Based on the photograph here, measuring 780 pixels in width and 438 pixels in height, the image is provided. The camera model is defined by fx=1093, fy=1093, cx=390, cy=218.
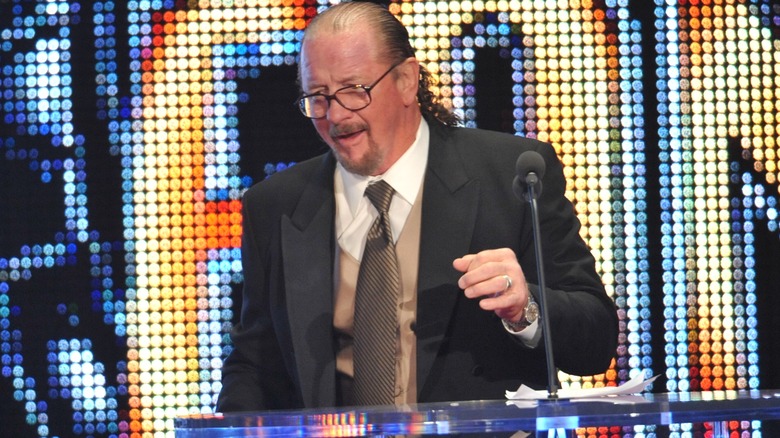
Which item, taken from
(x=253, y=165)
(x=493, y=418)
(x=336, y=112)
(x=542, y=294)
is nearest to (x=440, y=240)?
(x=336, y=112)

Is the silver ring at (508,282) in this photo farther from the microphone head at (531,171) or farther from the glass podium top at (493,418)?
the glass podium top at (493,418)

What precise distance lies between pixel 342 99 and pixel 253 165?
2.62 feet

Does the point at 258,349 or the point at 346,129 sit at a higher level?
the point at 346,129

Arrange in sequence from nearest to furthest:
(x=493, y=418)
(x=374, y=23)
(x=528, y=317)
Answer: (x=493, y=418), (x=528, y=317), (x=374, y=23)

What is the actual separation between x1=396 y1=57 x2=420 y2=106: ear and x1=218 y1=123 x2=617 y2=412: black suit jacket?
99mm

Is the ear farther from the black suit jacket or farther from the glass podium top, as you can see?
the glass podium top

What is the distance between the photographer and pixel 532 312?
186cm

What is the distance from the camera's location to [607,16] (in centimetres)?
300

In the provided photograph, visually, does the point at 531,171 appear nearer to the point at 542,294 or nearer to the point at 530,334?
the point at 542,294

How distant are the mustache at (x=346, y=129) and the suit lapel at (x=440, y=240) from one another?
6.6 inches

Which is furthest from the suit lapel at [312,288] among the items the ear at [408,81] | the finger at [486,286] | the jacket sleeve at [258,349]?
the finger at [486,286]

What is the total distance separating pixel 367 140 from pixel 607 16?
1051mm

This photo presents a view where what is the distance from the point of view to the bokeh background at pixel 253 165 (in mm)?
2959

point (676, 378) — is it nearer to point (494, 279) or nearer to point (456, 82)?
point (456, 82)
